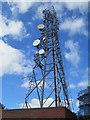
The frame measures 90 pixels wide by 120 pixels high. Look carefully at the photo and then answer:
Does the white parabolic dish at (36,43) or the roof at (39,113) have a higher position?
the white parabolic dish at (36,43)

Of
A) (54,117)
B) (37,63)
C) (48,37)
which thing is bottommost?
(54,117)

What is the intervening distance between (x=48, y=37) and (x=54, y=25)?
2.70m

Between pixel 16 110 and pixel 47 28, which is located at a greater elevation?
pixel 47 28

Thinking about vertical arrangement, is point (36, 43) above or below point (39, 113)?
above

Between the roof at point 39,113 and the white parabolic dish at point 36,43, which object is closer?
the roof at point 39,113

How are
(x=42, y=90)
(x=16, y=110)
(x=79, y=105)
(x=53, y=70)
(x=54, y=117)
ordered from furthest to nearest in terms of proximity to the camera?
(x=79, y=105), (x=53, y=70), (x=42, y=90), (x=16, y=110), (x=54, y=117)

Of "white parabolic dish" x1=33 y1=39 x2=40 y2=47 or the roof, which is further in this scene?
"white parabolic dish" x1=33 y1=39 x2=40 y2=47

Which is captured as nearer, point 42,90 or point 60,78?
point 42,90

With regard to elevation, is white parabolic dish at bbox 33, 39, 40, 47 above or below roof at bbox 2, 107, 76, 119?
above

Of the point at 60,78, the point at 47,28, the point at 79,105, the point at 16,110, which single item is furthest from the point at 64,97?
the point at 79,105

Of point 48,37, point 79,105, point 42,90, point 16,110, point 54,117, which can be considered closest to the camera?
point 54,117

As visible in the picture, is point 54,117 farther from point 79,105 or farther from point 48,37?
point 79,105

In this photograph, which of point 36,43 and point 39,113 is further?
point 36,43

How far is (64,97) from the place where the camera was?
30750mm
